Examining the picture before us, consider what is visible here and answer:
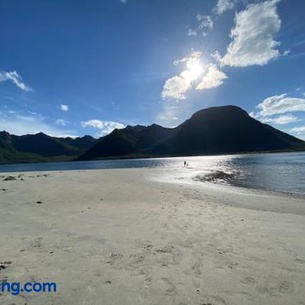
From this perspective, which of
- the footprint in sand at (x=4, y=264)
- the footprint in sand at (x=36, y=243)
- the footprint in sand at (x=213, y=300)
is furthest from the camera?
the footprint in sand at (x=36, y=243)

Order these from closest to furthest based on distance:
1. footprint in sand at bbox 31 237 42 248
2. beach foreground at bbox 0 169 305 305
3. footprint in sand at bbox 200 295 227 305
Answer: footprint in sand at bbox 200 295 227 305
beach foreground at bbox 0 169 305 305
footprint in sand at bbox 31 237 42 248

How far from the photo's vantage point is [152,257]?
273 inches

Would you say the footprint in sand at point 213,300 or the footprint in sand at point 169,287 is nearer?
the footprint in sand at point 213,300

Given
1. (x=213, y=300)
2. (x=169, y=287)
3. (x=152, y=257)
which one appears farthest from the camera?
(x=152, y=257)

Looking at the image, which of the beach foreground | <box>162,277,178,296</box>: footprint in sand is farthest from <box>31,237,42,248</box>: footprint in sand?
<box>162,277,178,296</box>: footprint in sand

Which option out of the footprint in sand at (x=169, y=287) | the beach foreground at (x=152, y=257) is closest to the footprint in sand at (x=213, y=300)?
the beach foreground at (x=152, y=257)

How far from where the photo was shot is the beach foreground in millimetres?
5102

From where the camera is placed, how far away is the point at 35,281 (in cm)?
554

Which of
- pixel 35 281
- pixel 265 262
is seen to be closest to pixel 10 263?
pixel 35 281

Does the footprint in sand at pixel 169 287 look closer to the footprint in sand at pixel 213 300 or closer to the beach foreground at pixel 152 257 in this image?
the beach foreground at pixel 152 257

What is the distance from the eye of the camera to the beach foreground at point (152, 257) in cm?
510

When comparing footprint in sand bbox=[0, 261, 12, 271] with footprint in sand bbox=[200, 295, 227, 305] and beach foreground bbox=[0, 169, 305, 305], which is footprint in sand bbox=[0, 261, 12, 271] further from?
footprint in sand bbox=[200, 295, 227, 305]

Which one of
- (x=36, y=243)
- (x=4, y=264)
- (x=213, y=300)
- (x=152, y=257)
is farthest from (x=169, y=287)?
(x=36, y=243)

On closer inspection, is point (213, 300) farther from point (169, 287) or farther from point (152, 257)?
point (152, 257)
